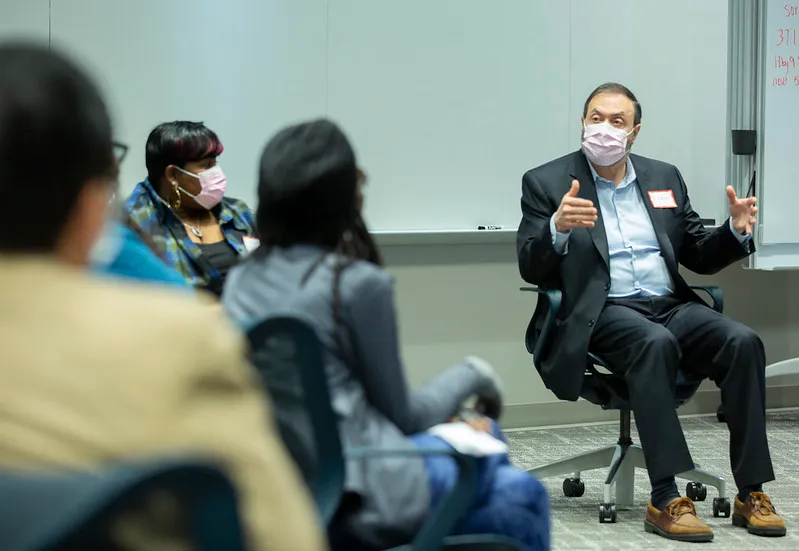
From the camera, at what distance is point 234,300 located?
7.24 ft

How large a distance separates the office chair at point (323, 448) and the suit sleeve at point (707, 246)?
7.76 feet

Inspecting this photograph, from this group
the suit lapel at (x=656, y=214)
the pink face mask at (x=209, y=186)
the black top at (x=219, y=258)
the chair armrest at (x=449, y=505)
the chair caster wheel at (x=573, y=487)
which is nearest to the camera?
the chair armrest at (x=449, y=505)

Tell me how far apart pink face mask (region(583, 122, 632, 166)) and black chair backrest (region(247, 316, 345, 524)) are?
8.32ft

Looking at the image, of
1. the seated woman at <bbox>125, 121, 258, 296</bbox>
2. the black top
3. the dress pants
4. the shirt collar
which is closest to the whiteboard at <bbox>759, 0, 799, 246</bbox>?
the shirt collar

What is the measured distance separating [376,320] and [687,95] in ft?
13.1

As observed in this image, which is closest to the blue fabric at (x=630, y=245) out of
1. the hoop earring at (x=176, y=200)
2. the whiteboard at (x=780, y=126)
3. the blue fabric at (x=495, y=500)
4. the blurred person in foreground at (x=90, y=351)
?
the whiteboard at (x=780, y=126)

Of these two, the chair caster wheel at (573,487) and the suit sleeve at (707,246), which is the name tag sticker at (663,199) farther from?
the chair caster wheel at (573,487)

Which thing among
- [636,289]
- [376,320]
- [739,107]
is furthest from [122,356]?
[739,107]

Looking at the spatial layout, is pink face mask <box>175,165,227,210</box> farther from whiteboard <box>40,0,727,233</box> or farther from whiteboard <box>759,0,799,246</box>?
whiteboard <box>759,0,799,246</box>

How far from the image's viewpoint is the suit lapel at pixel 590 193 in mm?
4074

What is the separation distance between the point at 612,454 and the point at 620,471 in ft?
0.23

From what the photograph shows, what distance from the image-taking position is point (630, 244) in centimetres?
419

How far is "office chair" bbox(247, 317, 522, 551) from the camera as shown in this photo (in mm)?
1760

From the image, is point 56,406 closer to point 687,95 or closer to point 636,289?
point 636,289
